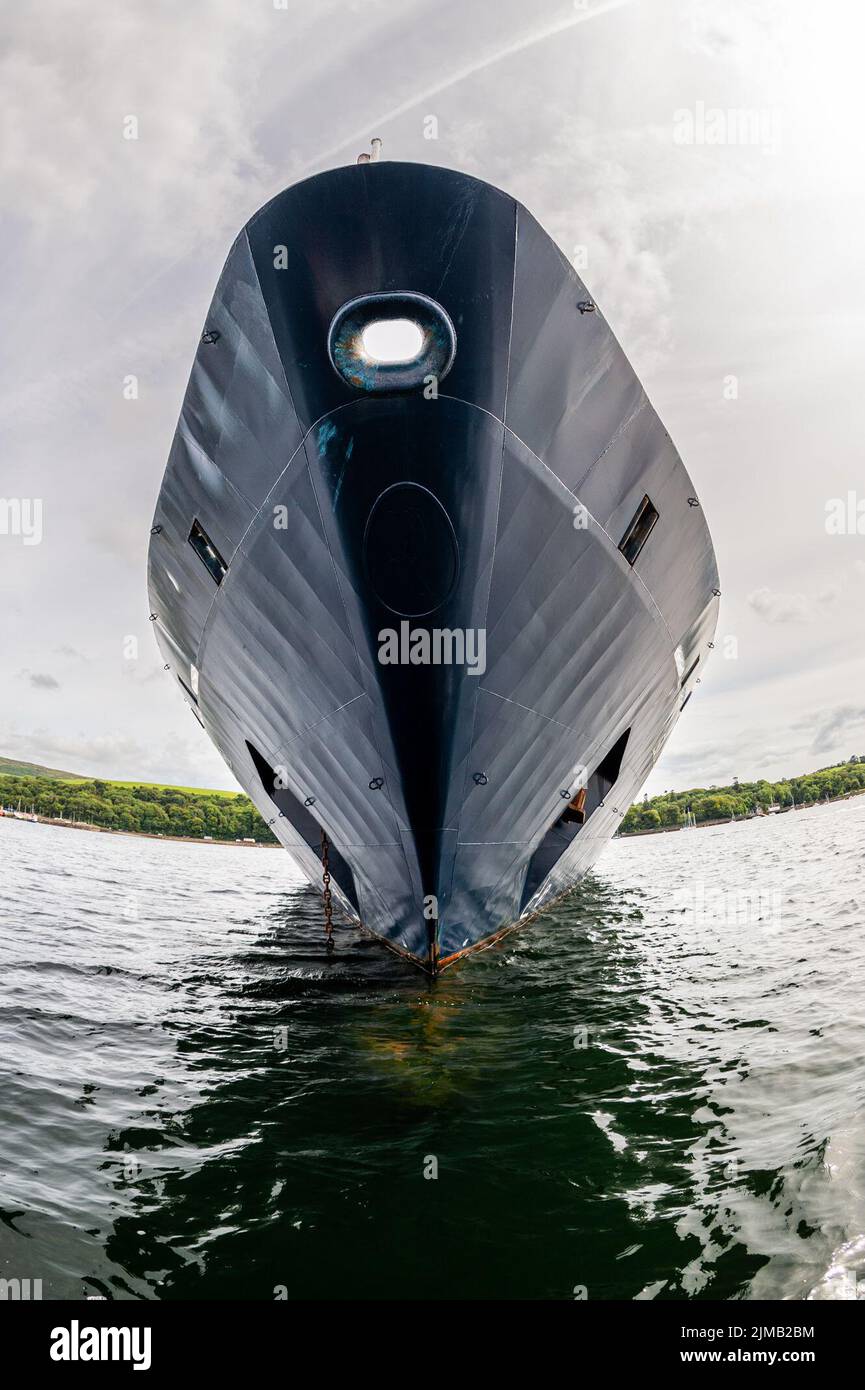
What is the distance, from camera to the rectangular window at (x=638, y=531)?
7.30 meters

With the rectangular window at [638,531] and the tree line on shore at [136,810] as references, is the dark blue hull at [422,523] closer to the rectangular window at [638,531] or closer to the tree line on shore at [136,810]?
the rectangular window at [638,531]

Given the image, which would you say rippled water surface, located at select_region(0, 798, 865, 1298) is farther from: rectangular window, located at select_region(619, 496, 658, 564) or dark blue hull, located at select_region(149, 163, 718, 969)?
rectangular window, located at select_region(619, 496, 658, 564)

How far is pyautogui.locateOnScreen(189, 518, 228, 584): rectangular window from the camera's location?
7177mm

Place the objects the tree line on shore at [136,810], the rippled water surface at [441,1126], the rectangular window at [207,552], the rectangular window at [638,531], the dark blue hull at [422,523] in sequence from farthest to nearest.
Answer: the tree line on shore at [136,810] < the rectangular window at [638,531] < the rectangular window at [207,552] < the dark blue hull at [422,523] < the rippled water surface at [441,1126]

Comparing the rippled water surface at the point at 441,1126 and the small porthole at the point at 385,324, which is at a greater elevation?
the small porthole at the point at 385,324

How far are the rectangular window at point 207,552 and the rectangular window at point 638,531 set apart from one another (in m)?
3.81

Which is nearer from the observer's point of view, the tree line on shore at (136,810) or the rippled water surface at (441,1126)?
the rippled water surface at (441,1126)

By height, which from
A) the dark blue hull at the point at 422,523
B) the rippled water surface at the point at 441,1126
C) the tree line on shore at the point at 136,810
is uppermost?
the tree line on shore at the point at 136,810

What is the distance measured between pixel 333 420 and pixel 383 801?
10.2 ft

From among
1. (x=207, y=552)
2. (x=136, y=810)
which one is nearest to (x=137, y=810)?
(x=136, y=810)

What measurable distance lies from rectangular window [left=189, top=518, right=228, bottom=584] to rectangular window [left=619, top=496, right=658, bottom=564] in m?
3.81

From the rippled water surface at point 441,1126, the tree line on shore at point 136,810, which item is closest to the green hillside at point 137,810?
the tree line on shore at point 136,810

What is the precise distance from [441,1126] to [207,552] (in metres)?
5.31

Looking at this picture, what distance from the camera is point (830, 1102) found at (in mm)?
4598
